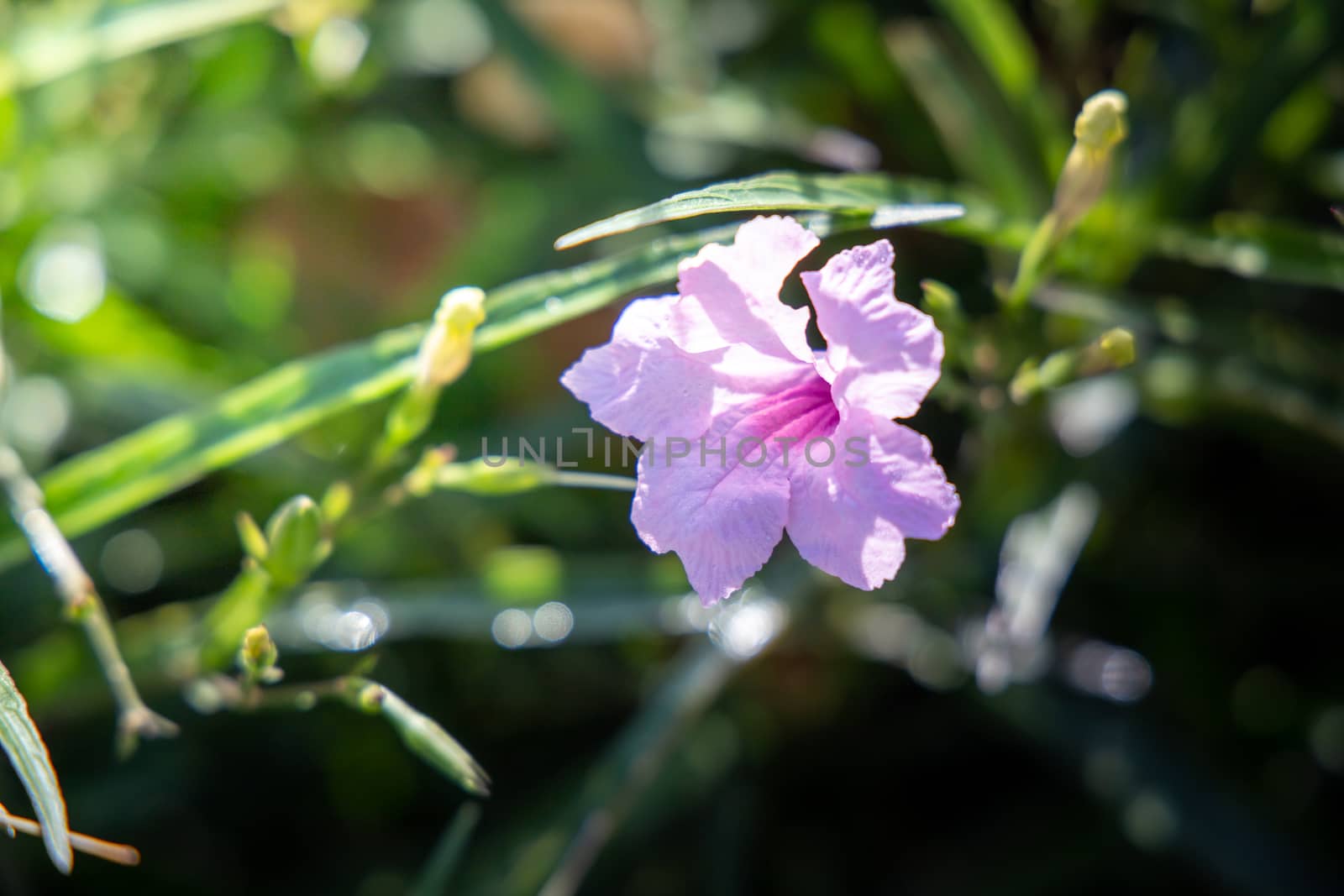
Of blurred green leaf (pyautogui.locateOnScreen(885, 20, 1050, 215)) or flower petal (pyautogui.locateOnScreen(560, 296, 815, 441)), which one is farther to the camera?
blurred green leaf (pyautogui.locateOnScreen(885, 20, 1050, 215))

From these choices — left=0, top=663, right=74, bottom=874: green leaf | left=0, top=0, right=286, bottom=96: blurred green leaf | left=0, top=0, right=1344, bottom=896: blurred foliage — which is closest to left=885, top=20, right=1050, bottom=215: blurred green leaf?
left=0, top=0, right=1344, bottom=896: blurred foliage

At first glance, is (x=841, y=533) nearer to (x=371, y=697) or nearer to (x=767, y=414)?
(x=767, y=414)

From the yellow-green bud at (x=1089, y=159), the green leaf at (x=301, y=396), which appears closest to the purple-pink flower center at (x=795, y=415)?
the green leaf at (x=301, y=396)

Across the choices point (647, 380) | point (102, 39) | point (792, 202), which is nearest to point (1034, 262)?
point (792, 202)

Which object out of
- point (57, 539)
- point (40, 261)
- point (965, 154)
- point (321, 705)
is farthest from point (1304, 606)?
point (40, 261)

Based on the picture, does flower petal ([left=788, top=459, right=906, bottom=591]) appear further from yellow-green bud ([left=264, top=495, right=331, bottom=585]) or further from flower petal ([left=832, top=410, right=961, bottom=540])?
yellow-green bud ([left=264, top=495, right=331, bottom=585])
